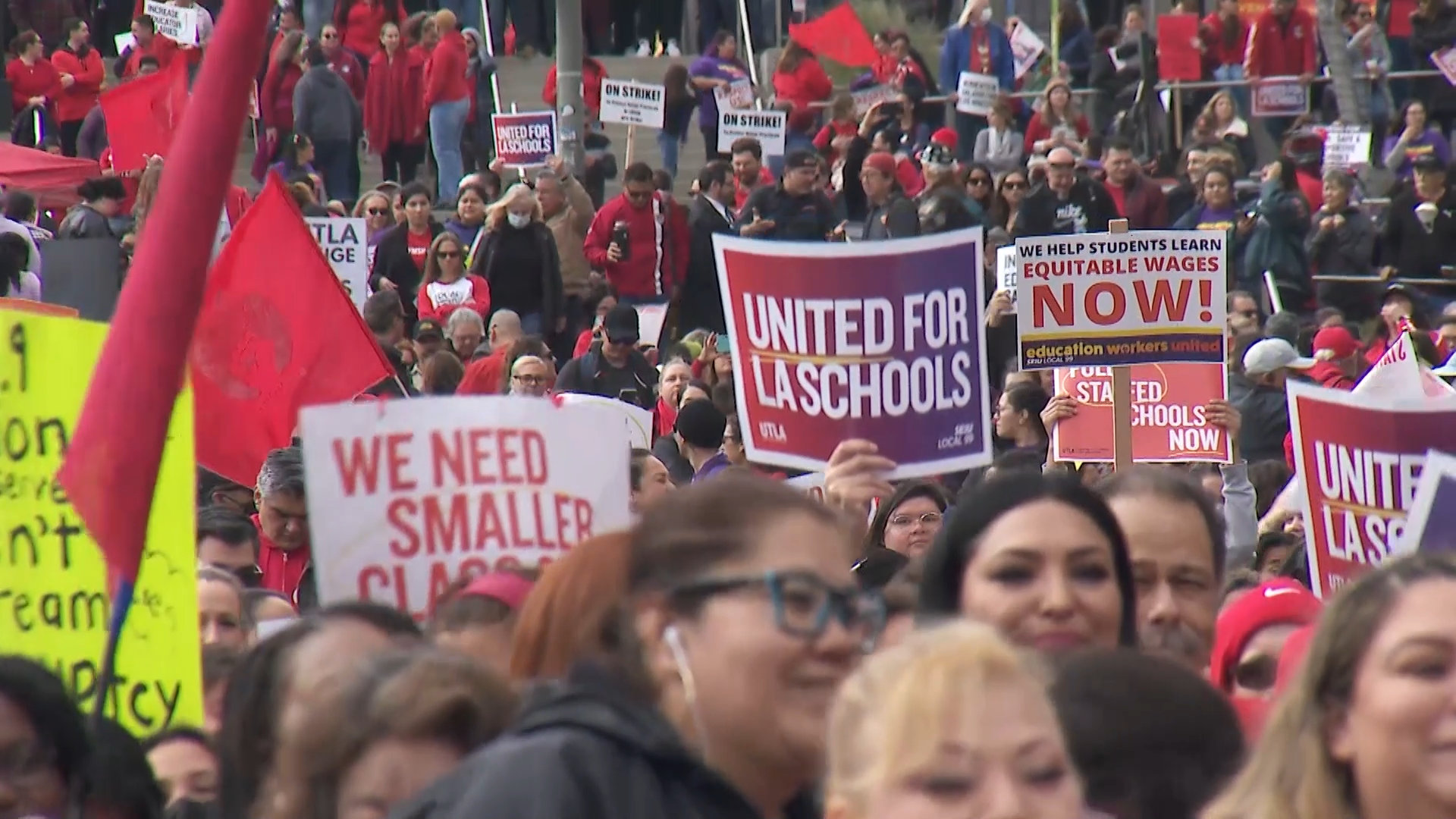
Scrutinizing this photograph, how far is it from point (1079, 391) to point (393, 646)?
653cm

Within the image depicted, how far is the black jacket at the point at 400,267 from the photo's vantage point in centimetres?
1741

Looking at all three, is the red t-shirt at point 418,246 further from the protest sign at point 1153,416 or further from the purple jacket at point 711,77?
the protest sign at point 1153,416

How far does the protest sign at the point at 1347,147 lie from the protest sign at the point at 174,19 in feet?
29.9

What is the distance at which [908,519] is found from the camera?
7.37 m

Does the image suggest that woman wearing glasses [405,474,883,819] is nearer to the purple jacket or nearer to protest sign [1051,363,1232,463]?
protest sign [1051,363,1232,463]

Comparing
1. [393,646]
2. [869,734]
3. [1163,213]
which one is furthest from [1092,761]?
[1163,213]

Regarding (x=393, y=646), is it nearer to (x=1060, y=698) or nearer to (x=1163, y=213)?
(x=1060, y=698)

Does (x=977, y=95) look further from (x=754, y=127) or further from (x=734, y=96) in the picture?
(x=754, y=127)

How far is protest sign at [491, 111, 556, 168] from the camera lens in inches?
782

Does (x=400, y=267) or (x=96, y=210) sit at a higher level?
(x=96, y=210)

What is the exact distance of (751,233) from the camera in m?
17.0

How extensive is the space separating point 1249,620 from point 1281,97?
61.2ft

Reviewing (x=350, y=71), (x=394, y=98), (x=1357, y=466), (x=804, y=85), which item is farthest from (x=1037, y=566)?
(x=804, y=85)

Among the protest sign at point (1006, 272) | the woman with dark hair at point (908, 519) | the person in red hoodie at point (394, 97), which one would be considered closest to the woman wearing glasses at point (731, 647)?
the woman with dark hair at point (908, 519)
